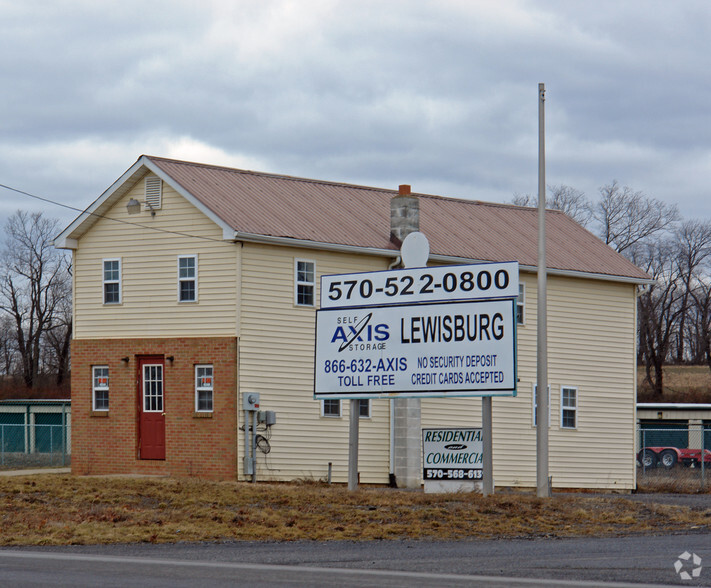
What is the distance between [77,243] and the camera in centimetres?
2959

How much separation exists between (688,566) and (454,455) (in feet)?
38.0

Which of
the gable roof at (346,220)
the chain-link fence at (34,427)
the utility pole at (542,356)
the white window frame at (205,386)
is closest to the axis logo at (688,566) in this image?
the utility pole at (542,356)

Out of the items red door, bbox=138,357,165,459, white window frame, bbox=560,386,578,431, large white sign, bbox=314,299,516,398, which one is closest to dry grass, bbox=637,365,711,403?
white window frame, bbox=560,386,578,431

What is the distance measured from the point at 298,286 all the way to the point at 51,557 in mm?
14844

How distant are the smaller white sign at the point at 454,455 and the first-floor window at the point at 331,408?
4.57 m

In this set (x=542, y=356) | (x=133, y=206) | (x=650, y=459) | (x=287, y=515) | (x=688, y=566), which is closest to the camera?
(x=688, y=566)

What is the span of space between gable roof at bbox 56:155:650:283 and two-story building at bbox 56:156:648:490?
6 cm

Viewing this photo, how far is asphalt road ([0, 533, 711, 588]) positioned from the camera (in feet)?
35.9

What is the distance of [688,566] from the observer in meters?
12.1

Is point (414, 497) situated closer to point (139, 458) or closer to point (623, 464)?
point (139, 458)

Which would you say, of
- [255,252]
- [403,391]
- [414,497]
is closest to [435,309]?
[403,391]

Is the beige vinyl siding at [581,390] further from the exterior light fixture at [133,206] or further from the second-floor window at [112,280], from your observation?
the exterior light fixture at [133,206]

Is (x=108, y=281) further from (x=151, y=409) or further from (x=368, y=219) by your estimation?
(x=368, y=219)

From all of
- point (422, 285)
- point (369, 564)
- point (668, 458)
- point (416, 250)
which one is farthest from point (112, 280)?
point (668, 458)
